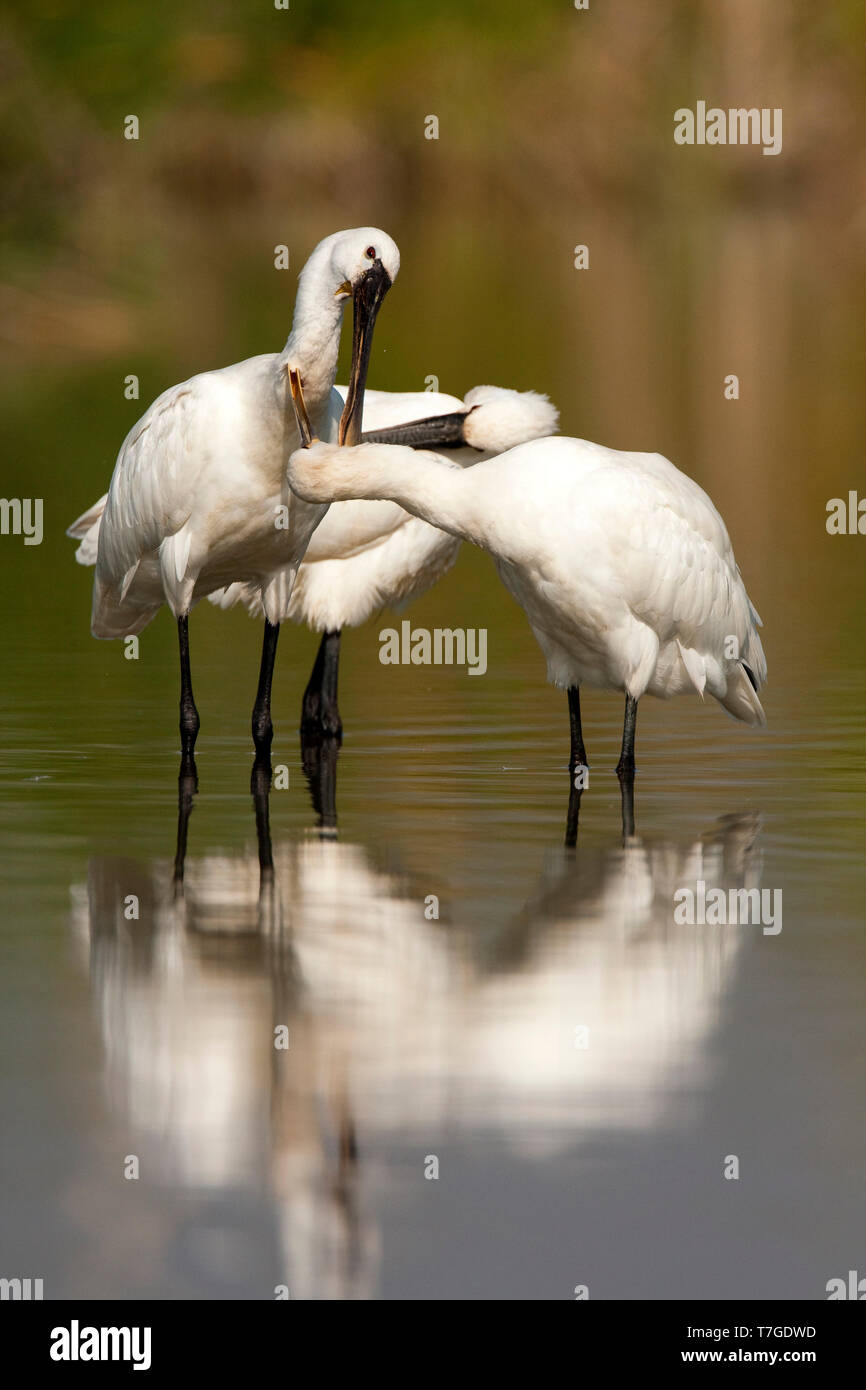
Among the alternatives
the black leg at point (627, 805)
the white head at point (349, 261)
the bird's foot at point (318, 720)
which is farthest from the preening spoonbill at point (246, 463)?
the black leg at point (627, 805)

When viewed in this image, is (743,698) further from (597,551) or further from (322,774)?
(322,774)

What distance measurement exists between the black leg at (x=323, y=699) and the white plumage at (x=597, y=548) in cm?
161

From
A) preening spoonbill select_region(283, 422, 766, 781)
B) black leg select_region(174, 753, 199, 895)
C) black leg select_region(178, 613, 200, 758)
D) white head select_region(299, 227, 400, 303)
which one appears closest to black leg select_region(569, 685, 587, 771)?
preening spoonbill select_region(283, 422, 766, 781)

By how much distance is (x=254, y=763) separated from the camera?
36.4 ft

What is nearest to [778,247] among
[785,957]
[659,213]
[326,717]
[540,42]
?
[659,213]

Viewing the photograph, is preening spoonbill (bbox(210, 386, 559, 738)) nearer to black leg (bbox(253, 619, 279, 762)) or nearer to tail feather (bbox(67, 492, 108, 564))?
tail feather (bbox(67, 492, 108, 564))

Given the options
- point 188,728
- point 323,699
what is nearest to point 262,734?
point 188,728

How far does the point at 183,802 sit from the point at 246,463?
1.52m

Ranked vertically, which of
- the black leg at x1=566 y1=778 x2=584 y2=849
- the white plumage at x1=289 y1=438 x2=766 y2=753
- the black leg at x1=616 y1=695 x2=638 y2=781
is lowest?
the black leg at x1=566 y1=778 x2=584 y2=849

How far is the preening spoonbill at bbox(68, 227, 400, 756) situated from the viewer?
10414 mm

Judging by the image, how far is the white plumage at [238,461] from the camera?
10430 mm

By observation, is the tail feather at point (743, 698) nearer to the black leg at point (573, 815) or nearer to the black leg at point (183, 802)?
the black leg at point (573, 815)

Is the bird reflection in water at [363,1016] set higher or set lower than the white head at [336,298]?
lower

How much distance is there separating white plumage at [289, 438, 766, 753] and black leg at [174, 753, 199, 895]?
1263 millimetres
